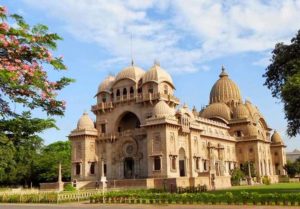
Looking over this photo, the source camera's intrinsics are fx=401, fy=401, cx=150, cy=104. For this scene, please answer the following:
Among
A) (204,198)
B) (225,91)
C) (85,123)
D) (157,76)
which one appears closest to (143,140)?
(157,76)

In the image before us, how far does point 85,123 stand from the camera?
60.7 metres

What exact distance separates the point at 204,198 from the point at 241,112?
5515 centimetres

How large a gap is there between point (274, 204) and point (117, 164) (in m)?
35.0

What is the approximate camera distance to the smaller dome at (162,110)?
52.5 meters

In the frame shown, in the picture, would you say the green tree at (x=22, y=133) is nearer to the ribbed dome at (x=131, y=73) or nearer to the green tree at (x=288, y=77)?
the green tree at (x=288, y=77)

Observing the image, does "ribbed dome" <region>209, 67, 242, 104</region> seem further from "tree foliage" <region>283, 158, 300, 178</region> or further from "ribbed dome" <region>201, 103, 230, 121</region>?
"tree foliage" <region>283, 158, 300, 178</region>

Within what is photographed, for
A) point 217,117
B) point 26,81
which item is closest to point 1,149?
point 26,81

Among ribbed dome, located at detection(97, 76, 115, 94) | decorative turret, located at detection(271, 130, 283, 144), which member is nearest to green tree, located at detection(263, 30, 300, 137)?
ribbed dome, located at detection(97, 76, 115, 94)

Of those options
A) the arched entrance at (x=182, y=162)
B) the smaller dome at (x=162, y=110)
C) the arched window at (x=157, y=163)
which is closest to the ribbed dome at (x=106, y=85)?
the smaller dome at (x=162, y=110)

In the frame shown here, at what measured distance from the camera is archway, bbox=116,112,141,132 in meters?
61.2

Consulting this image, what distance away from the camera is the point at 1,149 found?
30.1 ft

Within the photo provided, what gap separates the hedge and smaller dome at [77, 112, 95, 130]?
28639 mm

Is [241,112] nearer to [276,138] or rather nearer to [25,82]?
[276,138]

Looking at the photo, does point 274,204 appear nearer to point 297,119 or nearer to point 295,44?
point 297,119
